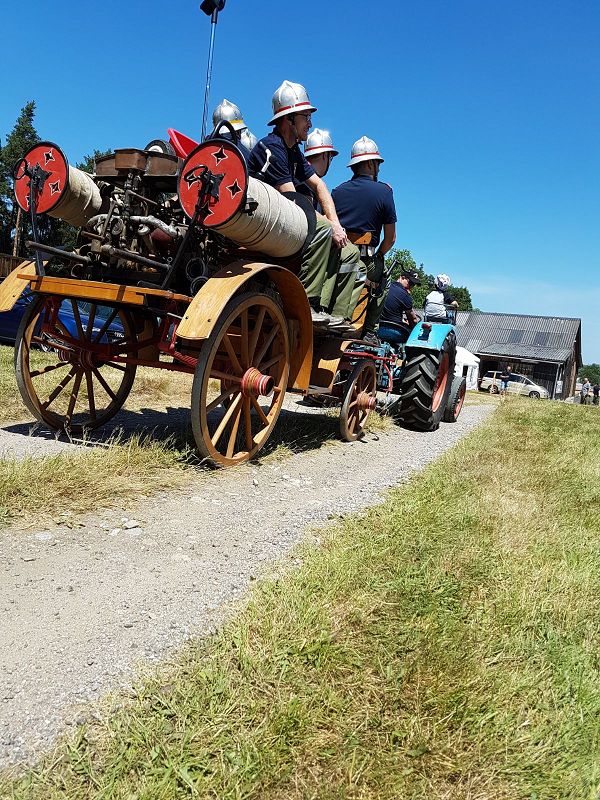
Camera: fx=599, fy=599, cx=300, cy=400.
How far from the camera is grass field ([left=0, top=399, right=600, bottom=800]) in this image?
151 centimetres

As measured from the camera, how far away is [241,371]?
439 cm

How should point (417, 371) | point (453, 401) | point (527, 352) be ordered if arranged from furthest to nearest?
point (527, 352), point (453, 401), point (417, 371)

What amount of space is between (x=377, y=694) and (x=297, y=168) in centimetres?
424

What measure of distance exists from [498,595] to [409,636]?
637mm

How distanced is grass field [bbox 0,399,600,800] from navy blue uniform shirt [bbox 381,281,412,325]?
589 cm

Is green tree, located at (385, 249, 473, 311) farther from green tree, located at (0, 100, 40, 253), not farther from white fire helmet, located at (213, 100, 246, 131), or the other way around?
green tree, located at (0, 100, 40, 253)

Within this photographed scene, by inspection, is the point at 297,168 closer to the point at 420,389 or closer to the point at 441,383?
the point at 420,389

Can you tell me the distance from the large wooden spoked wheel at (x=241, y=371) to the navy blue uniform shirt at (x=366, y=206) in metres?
2.06

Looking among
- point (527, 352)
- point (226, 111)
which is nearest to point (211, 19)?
point (226, 111)

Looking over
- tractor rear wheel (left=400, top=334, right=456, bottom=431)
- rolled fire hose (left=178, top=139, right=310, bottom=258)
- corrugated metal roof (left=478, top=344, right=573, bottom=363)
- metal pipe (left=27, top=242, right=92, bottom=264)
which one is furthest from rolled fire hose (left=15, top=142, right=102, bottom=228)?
corrugated metal roof (left=478, top=344, right=573, bottom=363)

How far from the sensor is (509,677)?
1991 millimetres

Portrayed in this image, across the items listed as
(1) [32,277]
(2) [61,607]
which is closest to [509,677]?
(2) [61,607]

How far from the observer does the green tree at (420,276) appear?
7708 millimetres

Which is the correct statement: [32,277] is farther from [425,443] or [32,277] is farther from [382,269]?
[425,443]
